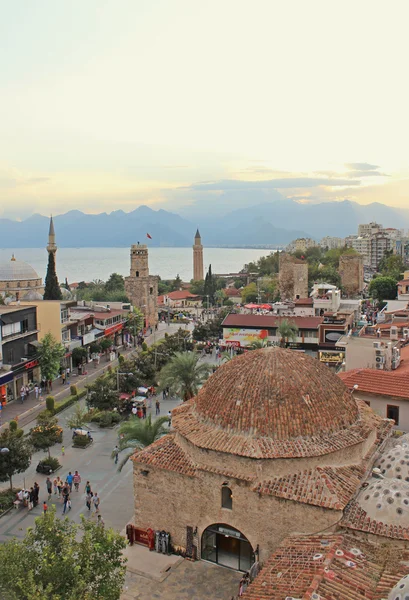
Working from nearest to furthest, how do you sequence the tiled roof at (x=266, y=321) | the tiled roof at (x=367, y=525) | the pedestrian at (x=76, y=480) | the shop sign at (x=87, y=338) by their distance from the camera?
the tiled roof at (x=367, y=525) < the pedestrian at (x=76, y=480) < the shop sign at (x=87, y=338) < the tiled roof at (x=266, y=321)

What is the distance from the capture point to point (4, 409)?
32.8 meters

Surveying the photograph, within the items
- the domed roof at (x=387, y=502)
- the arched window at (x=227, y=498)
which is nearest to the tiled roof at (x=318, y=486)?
the domed roof at (x=387, y=502)

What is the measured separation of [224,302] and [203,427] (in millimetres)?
83288

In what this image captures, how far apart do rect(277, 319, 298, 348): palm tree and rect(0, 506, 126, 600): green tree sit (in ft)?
120

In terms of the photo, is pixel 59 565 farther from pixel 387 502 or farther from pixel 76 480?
pixel 76 480

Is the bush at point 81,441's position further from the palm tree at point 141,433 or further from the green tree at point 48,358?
the green tree at point 48,358

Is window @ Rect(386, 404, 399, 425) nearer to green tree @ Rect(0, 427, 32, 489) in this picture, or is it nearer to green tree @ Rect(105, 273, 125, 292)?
green tree @ Rect(0, 427, 32, 489)

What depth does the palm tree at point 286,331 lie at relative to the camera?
46.6 meters

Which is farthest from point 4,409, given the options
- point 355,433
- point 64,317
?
point 355,433

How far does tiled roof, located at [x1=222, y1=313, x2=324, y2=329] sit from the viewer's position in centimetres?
5056

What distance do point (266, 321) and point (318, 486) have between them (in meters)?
38.7

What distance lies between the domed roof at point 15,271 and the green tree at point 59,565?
187 feet

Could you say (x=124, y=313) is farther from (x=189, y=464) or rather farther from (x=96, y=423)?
(x=189, y=464)

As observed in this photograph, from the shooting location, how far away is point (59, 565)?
10.1 meters
